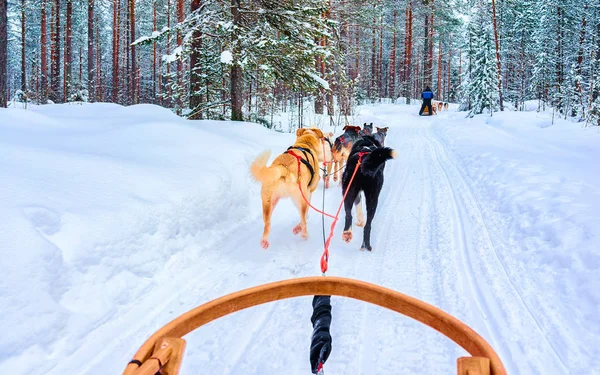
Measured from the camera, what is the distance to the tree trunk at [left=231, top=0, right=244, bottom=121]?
8.77m

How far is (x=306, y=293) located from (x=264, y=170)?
209cm

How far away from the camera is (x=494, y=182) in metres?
6.45

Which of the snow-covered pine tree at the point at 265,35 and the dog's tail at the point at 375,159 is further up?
the snow-covered pine tree at the point at 265,35

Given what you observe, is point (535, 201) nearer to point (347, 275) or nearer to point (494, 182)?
point (494, 182)

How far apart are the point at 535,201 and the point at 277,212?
3775 mm

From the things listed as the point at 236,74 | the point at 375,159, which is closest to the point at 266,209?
the point at 375,159

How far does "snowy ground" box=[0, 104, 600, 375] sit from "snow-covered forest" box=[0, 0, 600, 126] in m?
4.11

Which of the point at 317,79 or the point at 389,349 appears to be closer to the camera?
the point at 389,349

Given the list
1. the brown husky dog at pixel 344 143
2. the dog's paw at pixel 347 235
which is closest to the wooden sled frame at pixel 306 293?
the dog's paw at pixel 347 235

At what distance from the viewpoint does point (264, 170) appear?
12.1ft

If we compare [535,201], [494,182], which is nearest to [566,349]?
[535,201]

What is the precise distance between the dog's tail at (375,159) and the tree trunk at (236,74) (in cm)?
569

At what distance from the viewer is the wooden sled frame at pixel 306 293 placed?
1.13m

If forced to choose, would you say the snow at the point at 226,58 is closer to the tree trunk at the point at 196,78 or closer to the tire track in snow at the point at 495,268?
the tree trunk at the point at 196,78
